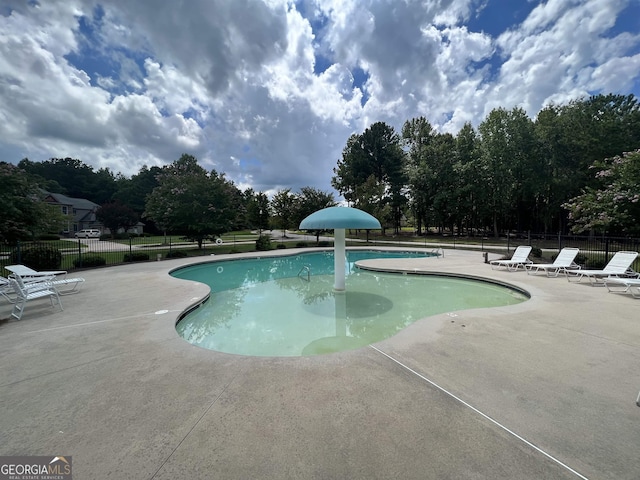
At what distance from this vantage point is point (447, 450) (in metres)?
2.26

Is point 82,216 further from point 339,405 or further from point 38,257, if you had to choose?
point 339,405

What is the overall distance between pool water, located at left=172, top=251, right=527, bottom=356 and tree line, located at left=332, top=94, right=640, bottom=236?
14.6m

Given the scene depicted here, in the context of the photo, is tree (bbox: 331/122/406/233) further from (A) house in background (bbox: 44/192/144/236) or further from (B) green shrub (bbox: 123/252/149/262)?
(A) house in background (bbox: 44/192/144/236)

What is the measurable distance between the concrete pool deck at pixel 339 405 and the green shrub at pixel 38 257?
976 cm

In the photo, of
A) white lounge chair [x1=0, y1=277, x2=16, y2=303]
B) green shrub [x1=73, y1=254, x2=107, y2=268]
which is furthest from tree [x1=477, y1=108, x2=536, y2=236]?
white lounge chair [x1=0, y1=277, x2=16, y2=303]

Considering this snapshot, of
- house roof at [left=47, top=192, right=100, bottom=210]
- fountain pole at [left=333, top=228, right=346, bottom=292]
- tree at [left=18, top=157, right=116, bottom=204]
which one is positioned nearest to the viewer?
fountain pole at [left=333, top=228, right=346, bottom=292]

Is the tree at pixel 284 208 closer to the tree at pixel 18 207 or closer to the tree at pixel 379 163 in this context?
the tree at pixel 379 163

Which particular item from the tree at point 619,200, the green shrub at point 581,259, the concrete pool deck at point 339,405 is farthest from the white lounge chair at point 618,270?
the tree at point 619,200

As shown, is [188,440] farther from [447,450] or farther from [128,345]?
[128,345]

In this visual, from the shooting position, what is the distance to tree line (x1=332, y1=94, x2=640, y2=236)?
27.2 metres

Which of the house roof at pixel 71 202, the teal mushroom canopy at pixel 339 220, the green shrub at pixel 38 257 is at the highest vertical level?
the house roof at pixel 71 202

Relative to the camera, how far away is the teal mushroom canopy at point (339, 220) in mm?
8164

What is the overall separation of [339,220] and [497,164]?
32209 millimetres

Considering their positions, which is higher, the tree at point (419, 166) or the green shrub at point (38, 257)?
the tree at point (419, 166)
